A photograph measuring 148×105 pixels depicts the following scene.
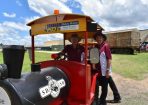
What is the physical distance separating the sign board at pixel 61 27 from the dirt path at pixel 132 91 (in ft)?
12.7

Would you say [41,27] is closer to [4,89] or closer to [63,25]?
[63,25]

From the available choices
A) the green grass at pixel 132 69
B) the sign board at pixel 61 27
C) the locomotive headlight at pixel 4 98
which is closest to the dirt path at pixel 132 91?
the green grass at pixel 132 69

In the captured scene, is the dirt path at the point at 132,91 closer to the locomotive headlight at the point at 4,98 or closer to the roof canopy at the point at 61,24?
the roof canopy at the point at 61,24

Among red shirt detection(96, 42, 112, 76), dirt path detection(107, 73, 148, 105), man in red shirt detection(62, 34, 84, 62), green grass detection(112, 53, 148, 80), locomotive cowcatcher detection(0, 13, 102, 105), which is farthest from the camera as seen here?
green grass detection(112, 53, 148, 80)

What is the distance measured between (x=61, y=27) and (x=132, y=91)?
19.0 feet

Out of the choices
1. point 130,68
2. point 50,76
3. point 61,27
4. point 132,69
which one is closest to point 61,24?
point 61,27

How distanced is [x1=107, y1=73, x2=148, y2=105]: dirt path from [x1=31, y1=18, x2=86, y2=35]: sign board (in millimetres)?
3881

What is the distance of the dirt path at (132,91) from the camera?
32.7 ft

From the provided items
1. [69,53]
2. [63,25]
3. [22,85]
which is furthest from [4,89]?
[69,53]

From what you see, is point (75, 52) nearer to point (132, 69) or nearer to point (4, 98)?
point (4, 98)

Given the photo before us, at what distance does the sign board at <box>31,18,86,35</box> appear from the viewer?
6453mm

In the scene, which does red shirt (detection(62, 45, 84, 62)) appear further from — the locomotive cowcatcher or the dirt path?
the dirt path

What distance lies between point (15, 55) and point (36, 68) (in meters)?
0.89

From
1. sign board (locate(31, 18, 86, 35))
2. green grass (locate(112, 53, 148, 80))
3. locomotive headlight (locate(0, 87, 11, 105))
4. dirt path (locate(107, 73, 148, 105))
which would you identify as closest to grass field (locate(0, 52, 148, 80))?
green grass (locate(112, 53, 148, 80))
